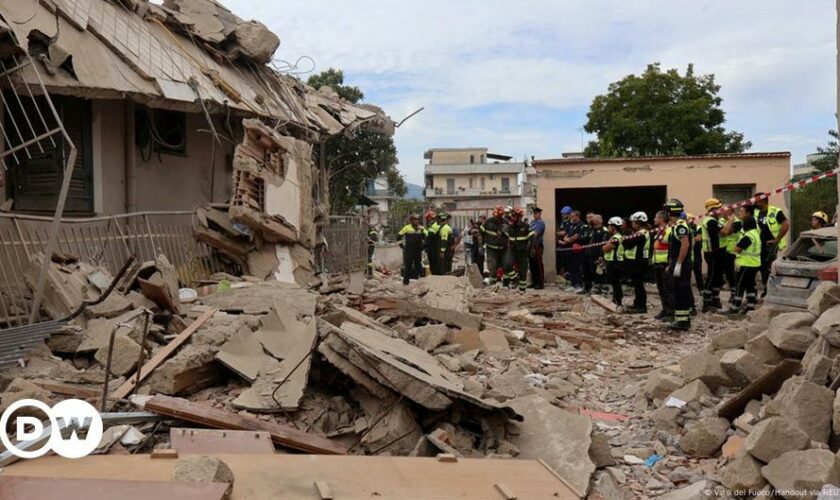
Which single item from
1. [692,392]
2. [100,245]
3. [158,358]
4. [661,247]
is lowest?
[692,392]

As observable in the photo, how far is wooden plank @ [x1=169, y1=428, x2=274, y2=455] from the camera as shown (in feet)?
13.6

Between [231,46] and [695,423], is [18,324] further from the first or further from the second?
[231,46]

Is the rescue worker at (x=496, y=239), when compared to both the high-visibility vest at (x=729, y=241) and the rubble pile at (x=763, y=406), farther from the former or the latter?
the rubble pile at (x=763, y=406)

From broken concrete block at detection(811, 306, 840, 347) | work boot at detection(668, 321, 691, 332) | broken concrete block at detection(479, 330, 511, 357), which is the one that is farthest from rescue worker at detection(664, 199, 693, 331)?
broken concrete block at detection(811, 306, 840, 347)

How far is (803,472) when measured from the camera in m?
3.68

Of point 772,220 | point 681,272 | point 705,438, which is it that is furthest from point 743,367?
point 772,220

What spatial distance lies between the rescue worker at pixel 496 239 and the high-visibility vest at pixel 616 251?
421cm

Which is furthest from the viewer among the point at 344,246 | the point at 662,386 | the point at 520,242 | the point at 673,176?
the point at 673,176

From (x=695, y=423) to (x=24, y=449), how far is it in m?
4.45

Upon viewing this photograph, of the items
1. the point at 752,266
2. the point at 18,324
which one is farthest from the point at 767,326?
the point at 18,324

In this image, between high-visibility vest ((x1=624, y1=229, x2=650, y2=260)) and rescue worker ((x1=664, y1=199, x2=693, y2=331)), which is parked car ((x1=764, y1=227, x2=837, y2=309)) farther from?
high-visibility vest ((x1=624, y1=229, x2=650, y2=260))

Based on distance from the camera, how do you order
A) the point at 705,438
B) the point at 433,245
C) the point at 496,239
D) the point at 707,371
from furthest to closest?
the point at 433,245 → the point at 496,239 → the point at 707,371 → the point at 705,438

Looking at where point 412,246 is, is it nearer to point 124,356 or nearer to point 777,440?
point 124,356

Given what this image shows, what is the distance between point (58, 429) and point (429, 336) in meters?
4.56
